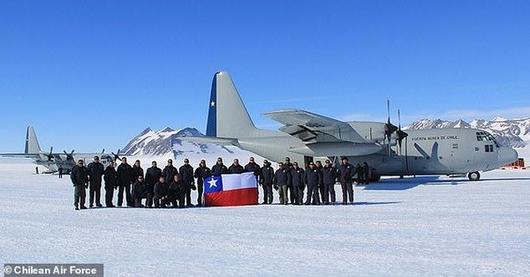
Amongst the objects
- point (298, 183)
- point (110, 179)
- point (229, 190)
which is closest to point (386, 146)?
point (298, 183)

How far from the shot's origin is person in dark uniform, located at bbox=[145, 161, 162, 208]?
50.1ft

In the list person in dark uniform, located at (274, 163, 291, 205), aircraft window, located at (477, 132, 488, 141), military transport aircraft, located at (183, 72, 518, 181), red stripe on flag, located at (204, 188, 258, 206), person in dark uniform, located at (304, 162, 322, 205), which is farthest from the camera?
aircraft window, located at (477, 132, 488, 141)

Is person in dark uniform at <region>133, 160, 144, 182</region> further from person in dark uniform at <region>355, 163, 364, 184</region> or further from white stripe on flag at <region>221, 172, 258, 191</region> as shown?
person in dark uniform at <region>355, 163, 364, 184</region>

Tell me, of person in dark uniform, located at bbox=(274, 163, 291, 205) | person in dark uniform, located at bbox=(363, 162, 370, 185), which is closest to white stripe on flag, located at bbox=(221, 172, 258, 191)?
person in dark uniform, located at bbox=(274, 163, 291, 205)

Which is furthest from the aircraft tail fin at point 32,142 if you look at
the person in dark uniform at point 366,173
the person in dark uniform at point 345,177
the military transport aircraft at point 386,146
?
the person in dark uniform at point 345,177

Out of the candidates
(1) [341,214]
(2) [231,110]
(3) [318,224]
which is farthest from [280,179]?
(2) [231,110]

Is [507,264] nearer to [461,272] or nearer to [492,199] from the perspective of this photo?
[461,272]

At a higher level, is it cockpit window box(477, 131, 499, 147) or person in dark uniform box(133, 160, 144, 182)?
cockpit window box(477, 131, 499, 147)

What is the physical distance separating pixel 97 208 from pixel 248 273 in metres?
10.3

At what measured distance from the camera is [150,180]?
15.3 metres

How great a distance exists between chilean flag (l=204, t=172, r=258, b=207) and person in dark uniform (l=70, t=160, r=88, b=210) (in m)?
3.64

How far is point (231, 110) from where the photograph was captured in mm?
29859

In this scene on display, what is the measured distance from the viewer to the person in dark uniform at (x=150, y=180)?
15.3 m

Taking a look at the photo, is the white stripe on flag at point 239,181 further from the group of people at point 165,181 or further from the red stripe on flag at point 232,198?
the group of people at point 165,181
